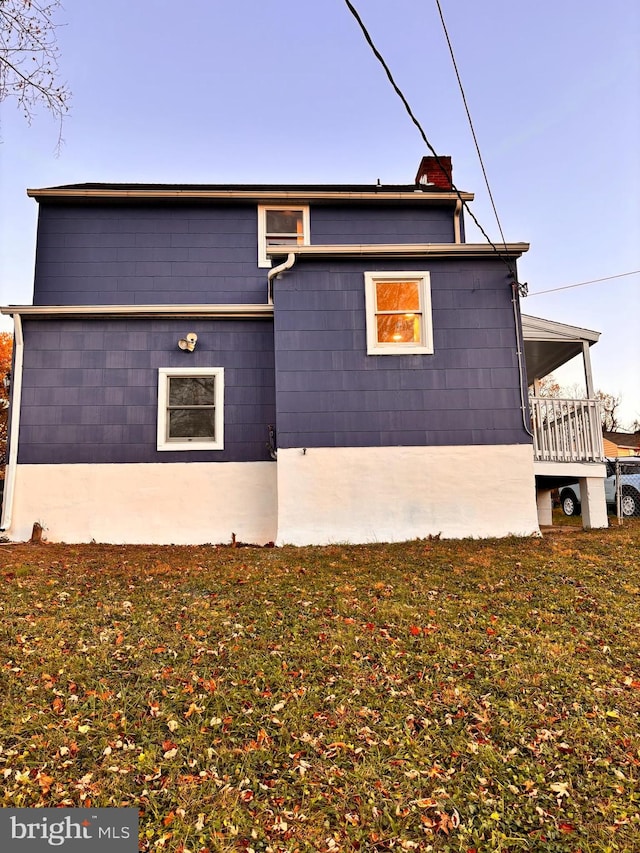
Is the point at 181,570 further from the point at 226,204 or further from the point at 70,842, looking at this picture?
the point at 226,204

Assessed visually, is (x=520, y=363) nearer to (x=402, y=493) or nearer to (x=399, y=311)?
(x=399, y=311)

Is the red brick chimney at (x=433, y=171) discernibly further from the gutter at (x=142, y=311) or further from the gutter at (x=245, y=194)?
the gutter at (x=142, y=311)

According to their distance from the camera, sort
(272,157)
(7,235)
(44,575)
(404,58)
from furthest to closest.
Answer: (272,157) → (7,235) → (44,575) → (404,58)

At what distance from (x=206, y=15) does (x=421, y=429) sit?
5986 millimetres

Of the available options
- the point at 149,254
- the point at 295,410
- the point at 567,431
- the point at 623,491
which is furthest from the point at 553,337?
the point at 149,254

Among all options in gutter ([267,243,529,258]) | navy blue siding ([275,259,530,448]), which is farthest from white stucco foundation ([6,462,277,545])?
gutter ([267,243,529,258])

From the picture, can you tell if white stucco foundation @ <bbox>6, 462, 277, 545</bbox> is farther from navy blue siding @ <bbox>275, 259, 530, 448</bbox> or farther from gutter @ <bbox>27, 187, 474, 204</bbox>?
gutter @ <bbox>27, 187, 474, 204</bbox>

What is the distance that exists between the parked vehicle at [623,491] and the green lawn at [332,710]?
364 inches

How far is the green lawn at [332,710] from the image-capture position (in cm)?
266

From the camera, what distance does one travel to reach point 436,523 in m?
8.49

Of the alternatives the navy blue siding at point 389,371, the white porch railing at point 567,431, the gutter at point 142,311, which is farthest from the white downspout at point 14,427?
the white porch railing at point 567,431

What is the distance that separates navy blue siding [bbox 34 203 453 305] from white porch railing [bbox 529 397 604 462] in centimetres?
526

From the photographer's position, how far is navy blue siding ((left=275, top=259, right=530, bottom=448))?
865cm

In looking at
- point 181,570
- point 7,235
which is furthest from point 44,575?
point 7,235
